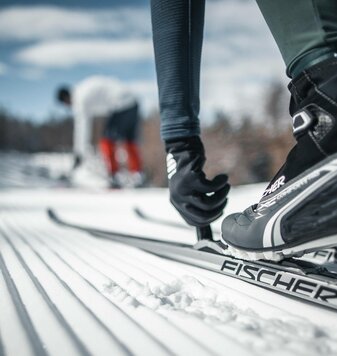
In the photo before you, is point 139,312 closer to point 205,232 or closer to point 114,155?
point 205,232

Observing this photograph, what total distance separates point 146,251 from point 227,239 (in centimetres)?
38

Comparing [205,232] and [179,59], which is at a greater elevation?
[179,59]

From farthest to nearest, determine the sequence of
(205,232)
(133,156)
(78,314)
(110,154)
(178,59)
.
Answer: (133,156) → (110,154) → (205,232) → (178,59) → (78,314)

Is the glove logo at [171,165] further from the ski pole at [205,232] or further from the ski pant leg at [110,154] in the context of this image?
the ski pant leg at [110,154]

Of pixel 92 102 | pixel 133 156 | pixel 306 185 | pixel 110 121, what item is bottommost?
pixel 306 185

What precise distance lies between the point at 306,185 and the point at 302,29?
9.6 inches

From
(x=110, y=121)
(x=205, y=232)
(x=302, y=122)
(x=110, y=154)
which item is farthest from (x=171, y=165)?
(x=110, y=121)

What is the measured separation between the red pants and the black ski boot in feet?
13.0

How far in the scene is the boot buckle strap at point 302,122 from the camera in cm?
59

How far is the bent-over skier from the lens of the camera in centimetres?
56

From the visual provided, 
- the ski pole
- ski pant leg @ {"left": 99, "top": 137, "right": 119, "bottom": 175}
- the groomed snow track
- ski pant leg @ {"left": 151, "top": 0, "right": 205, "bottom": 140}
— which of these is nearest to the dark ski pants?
ski pant leg @ {"left": 151, "top": 0, "right": 205, "bottom": 140}

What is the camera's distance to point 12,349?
43 centimetres

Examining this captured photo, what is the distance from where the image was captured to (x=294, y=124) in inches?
24.7

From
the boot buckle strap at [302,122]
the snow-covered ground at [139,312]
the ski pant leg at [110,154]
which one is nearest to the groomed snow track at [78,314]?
the snow-covered ground at [139,312]
